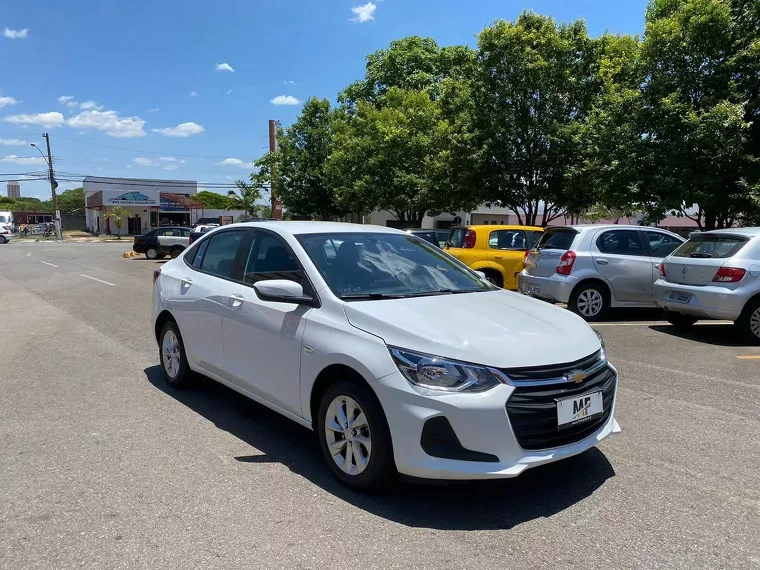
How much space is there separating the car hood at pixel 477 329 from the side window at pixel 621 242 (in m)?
6.45

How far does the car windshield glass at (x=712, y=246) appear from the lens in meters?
8.15

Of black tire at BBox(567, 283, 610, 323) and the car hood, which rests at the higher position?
the car hood

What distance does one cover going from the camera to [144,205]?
2434 inches

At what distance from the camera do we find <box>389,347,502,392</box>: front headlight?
3.19 meters

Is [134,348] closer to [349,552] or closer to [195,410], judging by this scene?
[195,410]

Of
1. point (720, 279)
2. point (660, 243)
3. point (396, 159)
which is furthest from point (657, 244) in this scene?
point (396, 159)

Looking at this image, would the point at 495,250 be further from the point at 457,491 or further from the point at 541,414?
the point at 541,414

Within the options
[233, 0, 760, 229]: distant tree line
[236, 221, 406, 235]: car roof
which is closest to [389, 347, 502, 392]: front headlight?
[236, 221, 406, 235]: car roof

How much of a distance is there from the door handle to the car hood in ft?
3.90

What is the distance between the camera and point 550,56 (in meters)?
17.8

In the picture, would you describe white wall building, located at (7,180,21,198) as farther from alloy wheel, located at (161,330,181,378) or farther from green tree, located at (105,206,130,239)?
alloy wheel, located at (161,330,181,378)

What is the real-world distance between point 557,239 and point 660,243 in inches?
69.7

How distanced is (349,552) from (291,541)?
32 cm

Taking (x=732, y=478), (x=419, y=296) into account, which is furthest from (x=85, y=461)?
(x=732, y=478)
